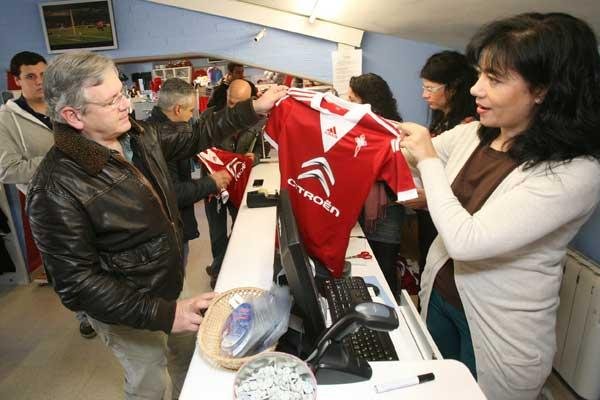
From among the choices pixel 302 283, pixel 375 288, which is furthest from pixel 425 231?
pixel 302 283

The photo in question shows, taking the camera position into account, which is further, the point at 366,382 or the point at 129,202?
the point at 129,202

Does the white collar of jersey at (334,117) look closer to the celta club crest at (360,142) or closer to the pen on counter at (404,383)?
the celta club crest at (360,142)

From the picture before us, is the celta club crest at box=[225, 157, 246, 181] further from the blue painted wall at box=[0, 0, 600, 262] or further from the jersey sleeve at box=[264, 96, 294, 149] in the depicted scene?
the jersey sleeve at box=[264, 96, 294, 149]

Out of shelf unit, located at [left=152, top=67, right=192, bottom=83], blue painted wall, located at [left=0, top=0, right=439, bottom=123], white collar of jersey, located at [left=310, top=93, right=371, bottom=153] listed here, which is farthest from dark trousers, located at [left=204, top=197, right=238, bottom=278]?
shelf unit, located at [left=152, top=67, right=192, bottom=83]

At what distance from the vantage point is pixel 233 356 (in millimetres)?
974

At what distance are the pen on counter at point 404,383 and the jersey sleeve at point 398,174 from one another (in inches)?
21.9

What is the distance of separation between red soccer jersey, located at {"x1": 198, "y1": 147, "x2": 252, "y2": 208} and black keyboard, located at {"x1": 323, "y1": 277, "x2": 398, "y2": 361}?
146 cm

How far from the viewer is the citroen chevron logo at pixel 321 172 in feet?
4.88

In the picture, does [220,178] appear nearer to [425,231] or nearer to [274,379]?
[425,231]

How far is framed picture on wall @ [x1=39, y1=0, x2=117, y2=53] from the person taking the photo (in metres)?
3.00

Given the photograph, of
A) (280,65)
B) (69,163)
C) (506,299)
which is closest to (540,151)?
(506,299)

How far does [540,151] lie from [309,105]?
82 centimetres

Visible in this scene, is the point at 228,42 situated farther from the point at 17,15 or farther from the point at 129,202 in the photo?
the point at 129,202

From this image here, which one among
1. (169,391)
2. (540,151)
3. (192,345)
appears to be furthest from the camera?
(169,391)
